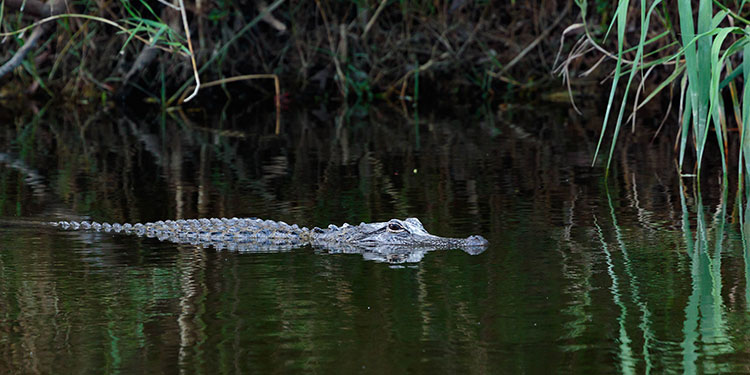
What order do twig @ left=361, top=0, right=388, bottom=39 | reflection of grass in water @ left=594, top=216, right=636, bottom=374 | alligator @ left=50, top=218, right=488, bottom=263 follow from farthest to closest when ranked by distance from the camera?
twig @ left=361, top=0, right=388, bottom=39, alligator @ left=50, top=218, right=488, bottom=263, reflection of grass in water @ left=594, top=216, right=636, bottom=374

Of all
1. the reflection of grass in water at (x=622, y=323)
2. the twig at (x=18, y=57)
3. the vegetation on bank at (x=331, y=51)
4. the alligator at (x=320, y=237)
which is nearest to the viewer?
the reflection of grass in water at (x=622, y=323)

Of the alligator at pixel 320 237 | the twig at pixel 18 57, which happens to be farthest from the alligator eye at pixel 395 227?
the twig at pixel 18 57

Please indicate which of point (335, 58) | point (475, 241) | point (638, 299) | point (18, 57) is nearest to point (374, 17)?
point (335, 58)

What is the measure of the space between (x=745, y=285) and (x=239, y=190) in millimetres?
4380

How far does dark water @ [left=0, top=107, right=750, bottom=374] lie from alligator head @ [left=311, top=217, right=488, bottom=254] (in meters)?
0.22

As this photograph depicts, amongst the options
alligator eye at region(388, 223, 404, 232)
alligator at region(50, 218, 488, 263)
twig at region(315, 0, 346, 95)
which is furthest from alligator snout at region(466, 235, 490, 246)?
twig at region(315, 0, 346, 95)

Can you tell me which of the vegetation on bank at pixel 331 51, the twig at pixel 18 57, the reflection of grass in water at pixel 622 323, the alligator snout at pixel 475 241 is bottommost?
the reflection of grass in water at pixel 622 323

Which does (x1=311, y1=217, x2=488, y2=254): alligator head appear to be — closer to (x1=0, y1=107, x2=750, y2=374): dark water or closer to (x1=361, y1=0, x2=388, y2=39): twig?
(x1=0, y1=107, x2=750, y2=374): dark water

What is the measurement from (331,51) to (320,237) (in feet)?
34.5

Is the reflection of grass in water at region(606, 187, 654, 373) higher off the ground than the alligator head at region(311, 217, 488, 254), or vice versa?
the alligator head at region(311, 217, 488, 254)

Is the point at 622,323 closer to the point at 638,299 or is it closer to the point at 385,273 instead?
the point at 638,299

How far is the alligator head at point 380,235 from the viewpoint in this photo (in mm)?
6531

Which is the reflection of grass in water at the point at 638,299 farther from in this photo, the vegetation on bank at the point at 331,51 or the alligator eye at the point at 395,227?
the vegetation on bank at the point at 331,51

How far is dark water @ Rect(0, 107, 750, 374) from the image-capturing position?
14.0 ft
